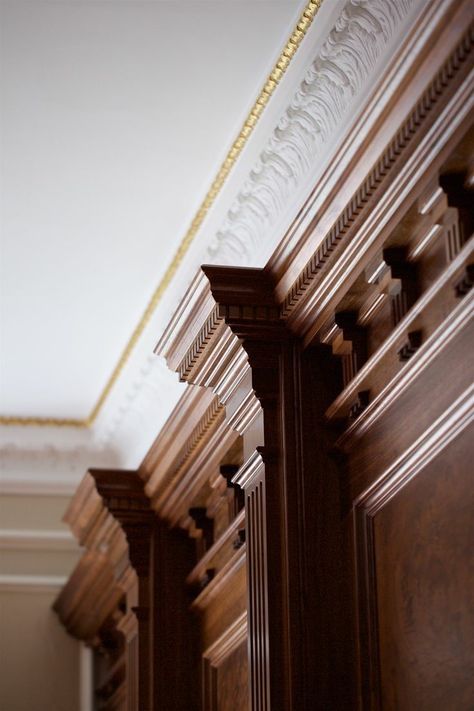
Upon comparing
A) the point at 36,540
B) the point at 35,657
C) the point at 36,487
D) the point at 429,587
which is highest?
the point at 36,487

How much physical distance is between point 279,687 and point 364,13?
162 cm

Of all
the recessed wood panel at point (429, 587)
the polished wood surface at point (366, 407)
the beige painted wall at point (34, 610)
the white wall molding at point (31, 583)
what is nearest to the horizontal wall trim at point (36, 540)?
the beige painted wall at point (34, 610)

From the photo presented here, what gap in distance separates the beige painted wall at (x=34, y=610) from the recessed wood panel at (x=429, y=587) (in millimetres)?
3462

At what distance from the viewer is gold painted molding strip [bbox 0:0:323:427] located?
360 centimetres

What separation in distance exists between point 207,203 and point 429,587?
6.66ft

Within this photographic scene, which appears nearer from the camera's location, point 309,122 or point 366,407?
point 366,407

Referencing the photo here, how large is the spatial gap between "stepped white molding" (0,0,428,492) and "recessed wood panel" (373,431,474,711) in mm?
687

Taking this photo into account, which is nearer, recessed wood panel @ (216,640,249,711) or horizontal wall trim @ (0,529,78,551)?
recessed wood panel @ (216,640,249,711)

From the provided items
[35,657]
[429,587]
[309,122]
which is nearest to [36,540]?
[35,657]

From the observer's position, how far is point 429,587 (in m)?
2.63

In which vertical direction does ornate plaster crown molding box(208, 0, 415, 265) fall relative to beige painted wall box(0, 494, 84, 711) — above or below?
above

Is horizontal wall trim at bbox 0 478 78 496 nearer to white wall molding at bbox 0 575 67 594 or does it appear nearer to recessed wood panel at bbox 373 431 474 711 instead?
white wall molding at bbox 0 575 67 594

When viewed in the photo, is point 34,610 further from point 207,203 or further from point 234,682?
point 207,203

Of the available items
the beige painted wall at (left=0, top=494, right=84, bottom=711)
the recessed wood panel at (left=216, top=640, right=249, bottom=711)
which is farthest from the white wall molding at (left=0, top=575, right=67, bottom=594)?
the recessed wood panel at (left=216, top=640, right=249, bottom=711)
